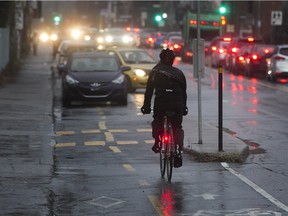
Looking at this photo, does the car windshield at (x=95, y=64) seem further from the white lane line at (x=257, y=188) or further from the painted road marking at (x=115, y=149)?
the white lane line at (x=257, y=188)

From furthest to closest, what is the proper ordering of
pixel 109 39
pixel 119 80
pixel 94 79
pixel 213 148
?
1. pixel 109 39
2. pixel 119 80
3. pixel 94 79
4. pixel 213 148

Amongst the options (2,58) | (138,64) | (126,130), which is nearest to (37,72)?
(2,58)

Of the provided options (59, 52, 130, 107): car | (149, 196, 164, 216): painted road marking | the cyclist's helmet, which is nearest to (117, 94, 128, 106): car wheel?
(59, 52, 130, 107): car

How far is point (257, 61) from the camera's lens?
143ft

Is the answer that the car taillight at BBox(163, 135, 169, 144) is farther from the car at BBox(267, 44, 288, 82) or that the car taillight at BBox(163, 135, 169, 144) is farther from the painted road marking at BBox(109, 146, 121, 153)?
the car at BBox(267, 44, 288, 82)

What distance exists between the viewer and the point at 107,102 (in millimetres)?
27734

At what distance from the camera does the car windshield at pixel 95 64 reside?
27453 millimetres

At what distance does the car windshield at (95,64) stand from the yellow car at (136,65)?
3.69 meters

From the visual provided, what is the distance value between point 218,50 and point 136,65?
21473 mm

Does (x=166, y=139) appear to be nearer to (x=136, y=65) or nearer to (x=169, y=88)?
(x=169, y=88)

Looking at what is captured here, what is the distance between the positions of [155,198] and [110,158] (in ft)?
13.3

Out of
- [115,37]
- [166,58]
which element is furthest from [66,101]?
[115,37]

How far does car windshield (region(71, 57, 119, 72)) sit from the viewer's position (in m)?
27.5

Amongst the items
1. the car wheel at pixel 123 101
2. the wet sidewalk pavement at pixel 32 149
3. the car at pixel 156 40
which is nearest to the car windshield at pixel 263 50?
the wet sidewalk pavement at pixel 32 149
